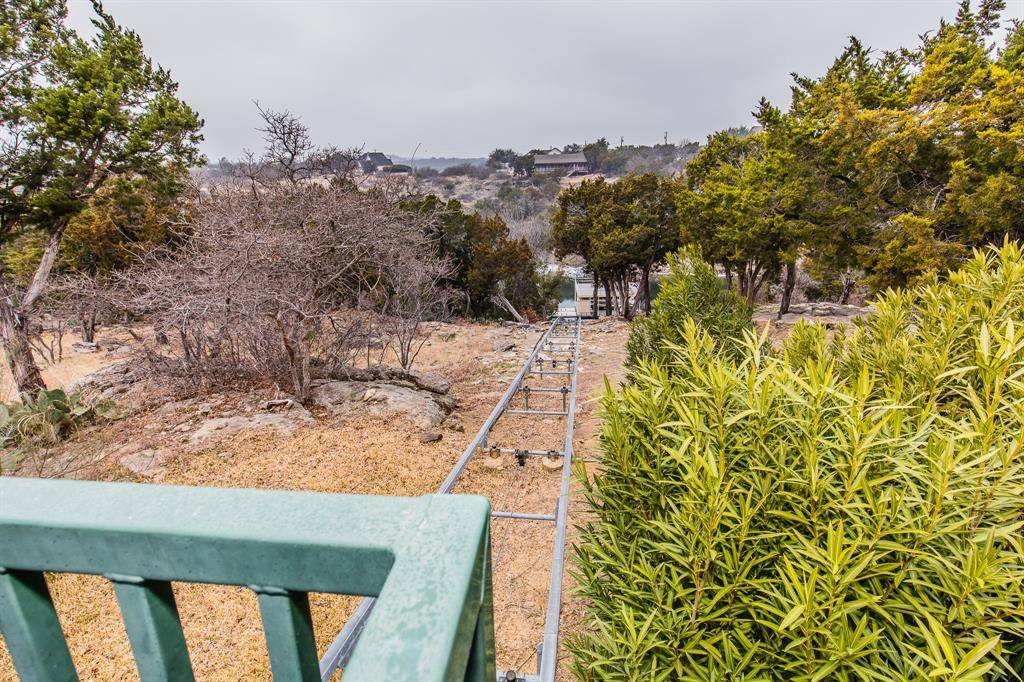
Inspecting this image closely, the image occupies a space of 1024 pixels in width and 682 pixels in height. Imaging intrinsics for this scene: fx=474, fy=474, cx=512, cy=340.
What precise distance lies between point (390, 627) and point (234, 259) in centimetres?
688

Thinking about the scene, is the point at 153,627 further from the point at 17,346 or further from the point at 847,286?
the point at 847,286

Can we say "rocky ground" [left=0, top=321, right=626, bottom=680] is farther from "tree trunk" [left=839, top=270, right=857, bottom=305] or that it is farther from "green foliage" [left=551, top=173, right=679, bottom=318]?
"tree trunk" [left=839, top=270, right=857, bottom=305]

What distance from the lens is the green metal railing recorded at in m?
0.47

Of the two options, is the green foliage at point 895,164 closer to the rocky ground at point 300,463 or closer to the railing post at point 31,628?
the rocky ground at point 300,463

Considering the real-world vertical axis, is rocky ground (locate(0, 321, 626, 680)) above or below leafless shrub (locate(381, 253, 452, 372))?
below

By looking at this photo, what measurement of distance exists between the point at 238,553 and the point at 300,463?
5868 mm

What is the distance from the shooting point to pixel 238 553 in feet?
1.60

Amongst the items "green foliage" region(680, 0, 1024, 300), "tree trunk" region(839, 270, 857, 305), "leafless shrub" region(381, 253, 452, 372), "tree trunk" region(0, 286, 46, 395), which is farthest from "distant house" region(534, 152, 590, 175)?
"tree trunk" region(0, 286, 46, 395)

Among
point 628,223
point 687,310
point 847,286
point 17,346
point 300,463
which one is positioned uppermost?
point 628,223

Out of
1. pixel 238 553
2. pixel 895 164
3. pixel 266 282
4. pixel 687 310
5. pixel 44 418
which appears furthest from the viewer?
pixel 895 164

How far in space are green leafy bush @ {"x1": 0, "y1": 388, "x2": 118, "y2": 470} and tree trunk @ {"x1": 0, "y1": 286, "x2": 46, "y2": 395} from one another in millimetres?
1060

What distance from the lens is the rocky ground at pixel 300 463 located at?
132 inches

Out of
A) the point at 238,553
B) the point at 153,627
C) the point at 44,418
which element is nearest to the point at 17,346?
the point at 44,418

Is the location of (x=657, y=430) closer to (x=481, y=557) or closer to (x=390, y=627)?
(x=481, y=557)
